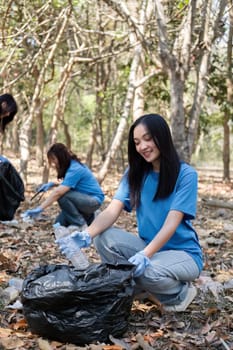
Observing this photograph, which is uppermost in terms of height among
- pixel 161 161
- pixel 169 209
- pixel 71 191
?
pixel 161 161

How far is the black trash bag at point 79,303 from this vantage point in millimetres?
2713

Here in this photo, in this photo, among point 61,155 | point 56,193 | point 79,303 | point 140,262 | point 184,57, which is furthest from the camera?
point 184,57

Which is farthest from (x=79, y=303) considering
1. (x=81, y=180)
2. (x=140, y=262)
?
(x=81, y=180)

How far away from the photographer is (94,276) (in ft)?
9.11

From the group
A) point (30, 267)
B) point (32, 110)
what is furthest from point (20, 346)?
point (32, 110)

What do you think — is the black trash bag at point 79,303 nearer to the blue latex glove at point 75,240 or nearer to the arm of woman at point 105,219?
the blue latex glove at point 75,240

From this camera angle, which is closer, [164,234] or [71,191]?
[164,234]

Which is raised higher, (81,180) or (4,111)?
(4,111)

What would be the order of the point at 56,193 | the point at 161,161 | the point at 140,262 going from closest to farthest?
the point at 140,262
the point at 161,161
the point at 56,193

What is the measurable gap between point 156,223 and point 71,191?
109 inches

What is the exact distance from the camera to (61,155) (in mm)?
5703

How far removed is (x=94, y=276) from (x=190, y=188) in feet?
2.64

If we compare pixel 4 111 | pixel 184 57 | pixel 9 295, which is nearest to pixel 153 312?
pixel 9 295

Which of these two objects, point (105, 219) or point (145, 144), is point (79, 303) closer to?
point (105, 219)
